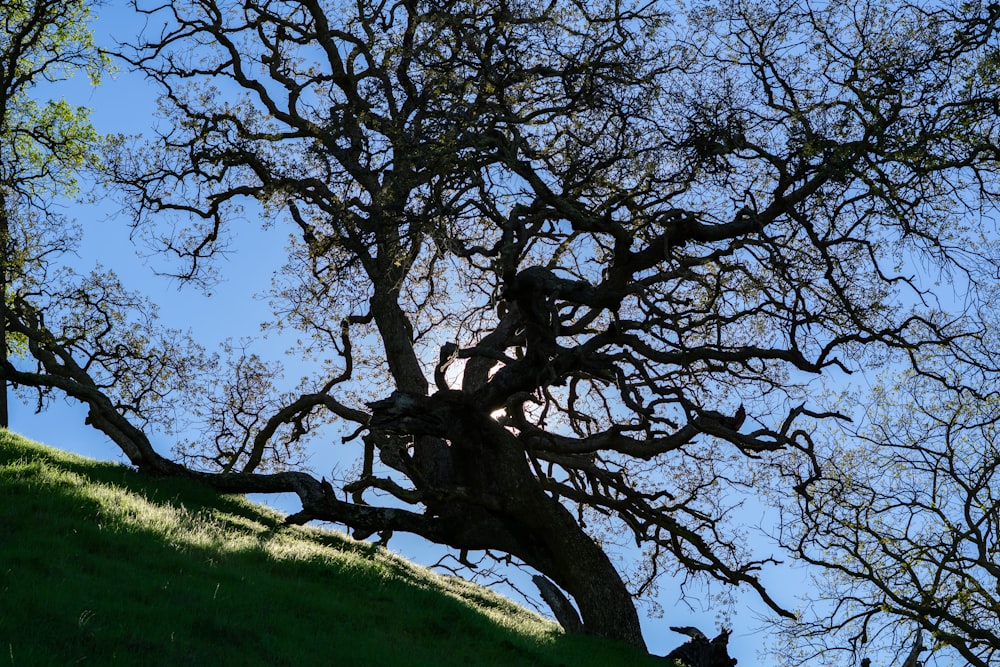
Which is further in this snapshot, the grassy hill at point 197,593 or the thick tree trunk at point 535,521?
the thick tree trunk at point 535,521

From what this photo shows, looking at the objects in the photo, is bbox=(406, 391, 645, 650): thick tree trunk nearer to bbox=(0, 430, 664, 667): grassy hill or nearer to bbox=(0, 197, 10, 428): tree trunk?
bbox=(0, 430, 664, 667): grassy hill

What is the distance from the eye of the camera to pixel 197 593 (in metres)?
11.2

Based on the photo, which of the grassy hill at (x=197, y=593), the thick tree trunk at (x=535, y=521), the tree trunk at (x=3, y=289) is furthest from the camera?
the tree trunk at (x=3, y=289)

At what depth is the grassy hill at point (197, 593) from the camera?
9.48m

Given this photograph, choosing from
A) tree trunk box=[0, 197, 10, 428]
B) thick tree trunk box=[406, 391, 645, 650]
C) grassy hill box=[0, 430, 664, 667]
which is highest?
tree trunk box=[0, 197, 10, 428]

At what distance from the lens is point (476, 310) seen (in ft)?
72.6

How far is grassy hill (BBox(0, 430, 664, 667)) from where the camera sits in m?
9.48

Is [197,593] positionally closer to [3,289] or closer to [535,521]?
[535,521]

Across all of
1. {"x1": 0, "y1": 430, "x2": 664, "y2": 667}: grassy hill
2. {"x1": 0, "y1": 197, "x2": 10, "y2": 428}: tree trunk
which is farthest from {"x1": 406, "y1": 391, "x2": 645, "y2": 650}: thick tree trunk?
{"x1": 0, "y1": 197, "x2": 10, "y2": 428}: tree trunk

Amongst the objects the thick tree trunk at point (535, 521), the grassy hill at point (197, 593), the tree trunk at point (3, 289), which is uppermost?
the tree trunk at point (3, 289)

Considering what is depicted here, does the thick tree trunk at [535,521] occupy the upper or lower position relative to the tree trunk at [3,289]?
lower

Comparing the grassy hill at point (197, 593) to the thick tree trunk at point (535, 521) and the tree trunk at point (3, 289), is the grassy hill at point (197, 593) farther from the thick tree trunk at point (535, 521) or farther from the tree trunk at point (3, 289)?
the tree trunk at point (3, 289)

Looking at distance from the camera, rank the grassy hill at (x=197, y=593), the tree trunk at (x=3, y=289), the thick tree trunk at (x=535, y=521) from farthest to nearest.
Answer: the tree trunk at (x=3, y=289) → the thick tree trunk at (x=535, y=521) → the grassy hill at (x=197, y=593)

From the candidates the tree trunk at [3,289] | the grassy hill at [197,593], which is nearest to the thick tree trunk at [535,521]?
the grassy hill at [197,593]
